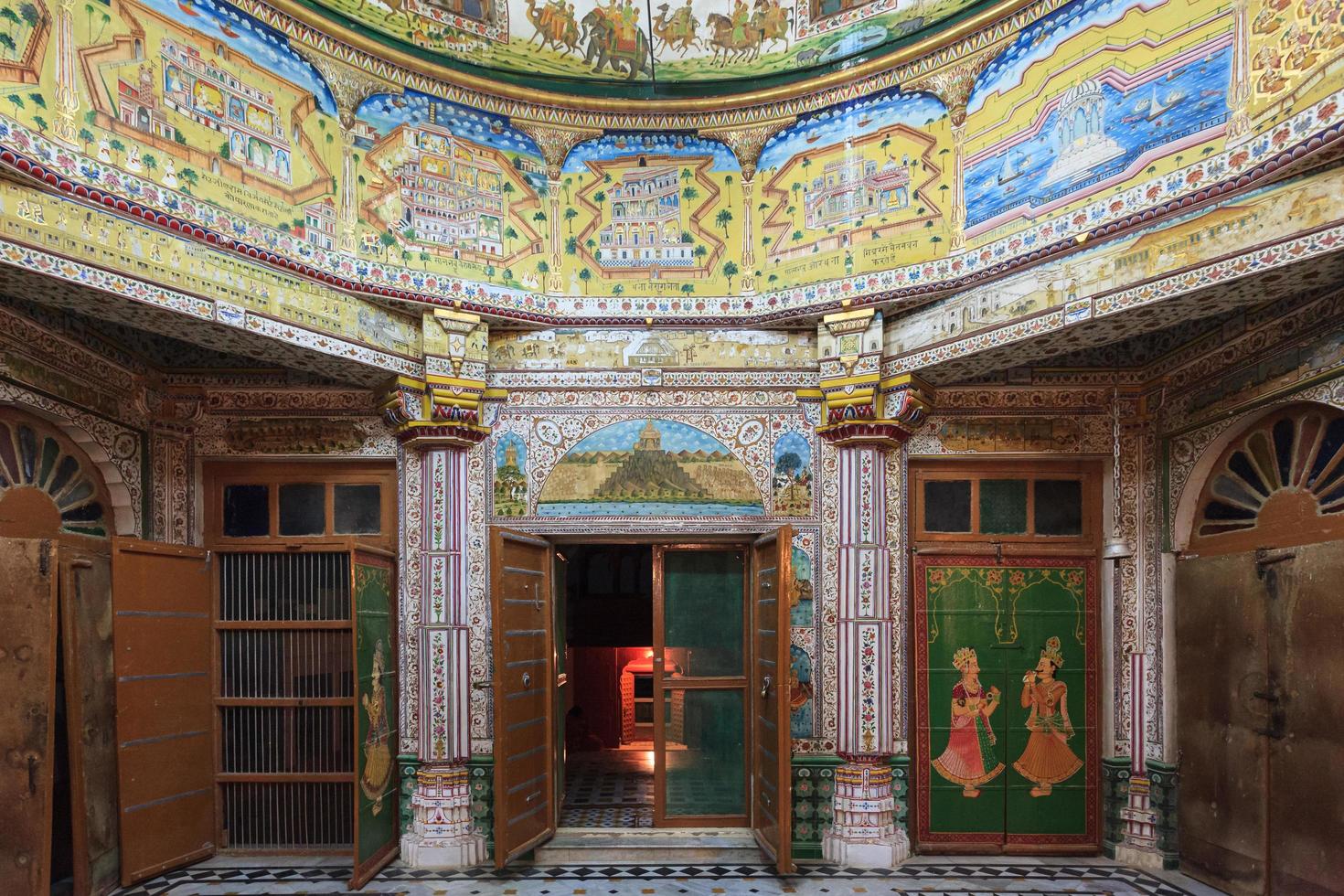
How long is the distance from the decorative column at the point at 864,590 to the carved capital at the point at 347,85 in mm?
3580

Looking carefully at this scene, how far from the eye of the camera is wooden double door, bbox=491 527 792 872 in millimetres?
5801

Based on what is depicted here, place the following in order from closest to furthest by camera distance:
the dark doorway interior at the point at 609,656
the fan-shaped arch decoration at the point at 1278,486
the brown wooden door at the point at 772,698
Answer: the fan-shaped arch decoration at the point at 1278,486, the brown wooden door at the point at 772,698, the dark doorway interior at the point at 609,656

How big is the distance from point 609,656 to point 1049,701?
5466 mm

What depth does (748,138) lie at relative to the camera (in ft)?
21.1

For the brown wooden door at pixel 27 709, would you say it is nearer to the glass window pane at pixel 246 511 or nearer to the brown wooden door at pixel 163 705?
the brown wooden door at pixel 163 705

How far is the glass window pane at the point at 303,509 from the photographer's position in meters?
6.46

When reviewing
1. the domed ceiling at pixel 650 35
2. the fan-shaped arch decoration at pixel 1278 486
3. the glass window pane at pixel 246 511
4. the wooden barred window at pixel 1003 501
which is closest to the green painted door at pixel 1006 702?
the wooden barred window at pixel 1003 501

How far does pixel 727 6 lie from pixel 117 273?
4.27m

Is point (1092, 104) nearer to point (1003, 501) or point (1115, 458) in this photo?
point (1115, 458)

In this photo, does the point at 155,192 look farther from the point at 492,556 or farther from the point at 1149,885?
Result: the point at 1149,885

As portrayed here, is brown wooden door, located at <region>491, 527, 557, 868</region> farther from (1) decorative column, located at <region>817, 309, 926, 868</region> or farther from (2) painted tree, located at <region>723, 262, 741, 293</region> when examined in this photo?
(2) painted tree, located at <region>723, 262, 741, 293</region>

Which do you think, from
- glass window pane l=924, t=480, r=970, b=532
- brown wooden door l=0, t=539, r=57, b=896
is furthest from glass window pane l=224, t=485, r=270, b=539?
glass window pane l=924, t=480, r=970, b=532

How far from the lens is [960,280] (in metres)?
5.58

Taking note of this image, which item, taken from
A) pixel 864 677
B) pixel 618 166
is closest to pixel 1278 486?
pixel 864 677
